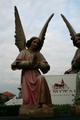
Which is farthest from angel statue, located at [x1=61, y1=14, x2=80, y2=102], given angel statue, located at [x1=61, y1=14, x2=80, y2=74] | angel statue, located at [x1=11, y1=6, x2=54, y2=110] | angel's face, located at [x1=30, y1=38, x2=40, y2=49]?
angel's face, located at [x1=30, y1=38, x2=40, y2=49]

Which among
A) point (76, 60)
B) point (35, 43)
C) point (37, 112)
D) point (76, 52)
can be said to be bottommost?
point (37, 112)

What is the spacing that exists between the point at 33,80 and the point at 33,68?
0.43m

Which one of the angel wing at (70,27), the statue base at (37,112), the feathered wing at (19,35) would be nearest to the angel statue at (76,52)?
the angel wing at (70,27)

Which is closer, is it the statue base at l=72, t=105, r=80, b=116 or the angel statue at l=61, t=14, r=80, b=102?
the statue base at l=72, t=105, r=80, b=116

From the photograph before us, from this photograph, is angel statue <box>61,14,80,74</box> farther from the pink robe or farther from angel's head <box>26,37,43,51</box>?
angel's head <box>26,37,43,51</box>

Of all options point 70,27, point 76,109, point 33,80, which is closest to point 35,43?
point 33,80

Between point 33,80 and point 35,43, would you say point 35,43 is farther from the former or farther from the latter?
point 33,80

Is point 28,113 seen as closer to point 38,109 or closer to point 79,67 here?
point 38,109

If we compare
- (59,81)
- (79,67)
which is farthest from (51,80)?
(79,67)

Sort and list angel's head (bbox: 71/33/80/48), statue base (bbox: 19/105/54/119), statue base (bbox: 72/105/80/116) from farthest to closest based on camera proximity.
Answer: angel's head (bbox: 71/33/80/48) < statue base (bbox: 72/105/80/116) < statue base (bbox: 19/105/54/119)

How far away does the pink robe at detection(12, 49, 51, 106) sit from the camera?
43.5ft

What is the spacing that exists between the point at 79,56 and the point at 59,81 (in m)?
20.6

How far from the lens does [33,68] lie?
13695mm

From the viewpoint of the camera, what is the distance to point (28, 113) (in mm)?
12875
